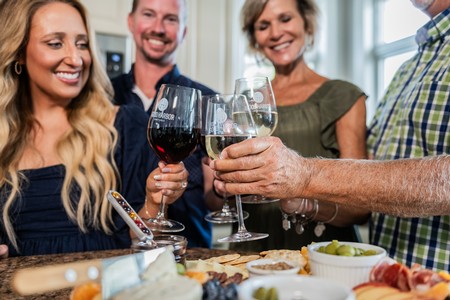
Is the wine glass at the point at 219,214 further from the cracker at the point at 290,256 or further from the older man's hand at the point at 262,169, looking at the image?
the cracker at the point at 290,256

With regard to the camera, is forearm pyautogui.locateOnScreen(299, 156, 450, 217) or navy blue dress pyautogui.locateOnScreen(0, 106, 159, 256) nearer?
forearm pyautogui.locateOnScreen(299, 156, 450, 217)

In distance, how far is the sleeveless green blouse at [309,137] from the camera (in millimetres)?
1711

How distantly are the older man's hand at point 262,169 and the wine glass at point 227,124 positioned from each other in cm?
3

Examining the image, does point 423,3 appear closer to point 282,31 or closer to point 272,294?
point 282,31

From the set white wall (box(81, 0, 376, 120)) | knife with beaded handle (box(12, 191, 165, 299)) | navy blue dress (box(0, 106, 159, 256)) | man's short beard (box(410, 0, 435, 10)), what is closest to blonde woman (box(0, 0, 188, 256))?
navy blue dress (box(0, 106, 159, 256))

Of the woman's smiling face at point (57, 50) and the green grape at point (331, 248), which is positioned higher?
the woman's smiling face at point (57, 50)

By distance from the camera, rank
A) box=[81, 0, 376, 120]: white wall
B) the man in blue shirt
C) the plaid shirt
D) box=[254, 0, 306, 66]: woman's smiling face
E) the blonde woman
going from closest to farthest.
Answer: the plaid shirt, the blonde woman, box=[254, 0, 306, 66]: woman's smiling face, the man in blue shirt, box=[81, 0, 376, 120]: white wall

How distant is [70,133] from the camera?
1.65 m

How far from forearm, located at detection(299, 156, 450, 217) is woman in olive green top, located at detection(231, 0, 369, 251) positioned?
1.37 ft

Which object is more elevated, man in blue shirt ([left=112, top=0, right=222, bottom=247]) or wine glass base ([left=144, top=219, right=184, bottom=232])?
man in blue shirt ([left=112, top=0, right=222, bottom=247])

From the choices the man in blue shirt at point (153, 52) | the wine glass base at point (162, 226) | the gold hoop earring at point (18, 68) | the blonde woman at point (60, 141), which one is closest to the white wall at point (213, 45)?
the man in blue shirt at point (153, 52)

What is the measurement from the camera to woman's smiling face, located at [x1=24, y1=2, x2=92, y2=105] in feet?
5.19

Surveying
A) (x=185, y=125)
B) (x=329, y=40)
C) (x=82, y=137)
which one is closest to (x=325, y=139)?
(x=185, y=125)

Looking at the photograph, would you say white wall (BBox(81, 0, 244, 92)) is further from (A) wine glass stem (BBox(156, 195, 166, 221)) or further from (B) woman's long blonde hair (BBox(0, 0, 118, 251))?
(A) wine glass stem (BBox(156, 195, 166, 221))
